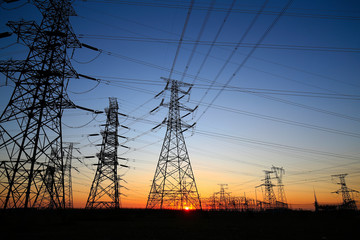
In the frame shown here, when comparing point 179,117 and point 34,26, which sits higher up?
point 34,26

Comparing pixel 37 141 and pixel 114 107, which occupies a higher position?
pixel 114 107

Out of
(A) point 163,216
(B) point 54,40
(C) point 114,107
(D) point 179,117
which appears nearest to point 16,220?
(B) point 54,40

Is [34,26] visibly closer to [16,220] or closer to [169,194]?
[16,220]

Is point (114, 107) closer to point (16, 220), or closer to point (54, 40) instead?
point (54, 40)

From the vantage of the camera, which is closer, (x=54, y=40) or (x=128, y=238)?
(x=128, y=238)

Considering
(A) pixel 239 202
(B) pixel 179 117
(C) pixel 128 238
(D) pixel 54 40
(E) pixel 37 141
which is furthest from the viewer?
(A) pixel 239 202

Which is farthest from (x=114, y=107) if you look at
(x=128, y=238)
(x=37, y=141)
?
(x=128, y=238)

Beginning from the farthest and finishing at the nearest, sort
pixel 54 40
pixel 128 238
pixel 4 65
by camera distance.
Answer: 1. pixel 54 40
2. pixel 4 65
3. pixel 128 238

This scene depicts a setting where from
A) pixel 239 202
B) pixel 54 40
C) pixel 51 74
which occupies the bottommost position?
pixel 239 202

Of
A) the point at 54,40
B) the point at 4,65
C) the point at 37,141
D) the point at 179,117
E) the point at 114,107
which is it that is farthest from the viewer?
the point at 114,107
